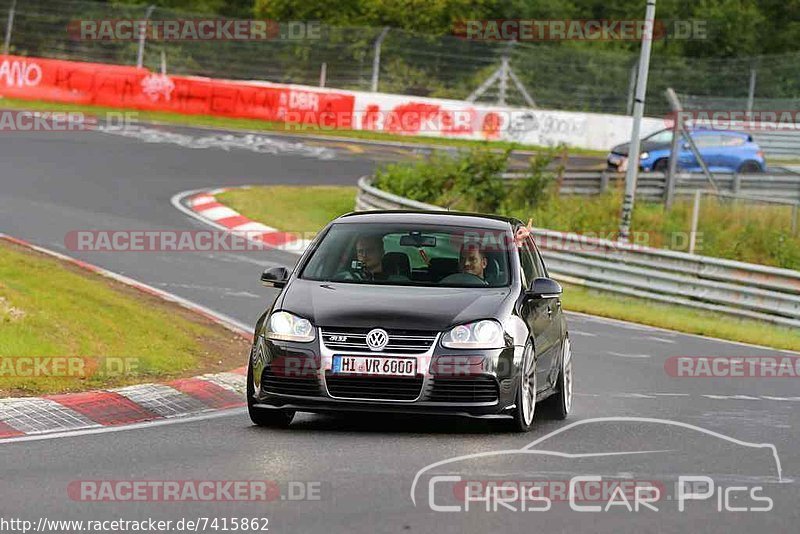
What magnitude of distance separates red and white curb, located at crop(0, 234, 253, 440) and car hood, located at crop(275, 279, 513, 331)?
1284 millimetres

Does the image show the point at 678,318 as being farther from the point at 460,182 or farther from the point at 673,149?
the point at 460,182

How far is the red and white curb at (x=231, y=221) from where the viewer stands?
82.8 feet

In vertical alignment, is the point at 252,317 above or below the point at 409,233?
below

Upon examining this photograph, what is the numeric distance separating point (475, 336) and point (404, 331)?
46cm

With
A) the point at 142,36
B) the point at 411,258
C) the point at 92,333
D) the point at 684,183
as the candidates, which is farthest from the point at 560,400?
the point at 142,36

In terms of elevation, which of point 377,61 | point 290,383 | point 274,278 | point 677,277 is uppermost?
point 377,61

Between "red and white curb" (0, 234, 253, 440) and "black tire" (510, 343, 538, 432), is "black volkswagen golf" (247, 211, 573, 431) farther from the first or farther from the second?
"red and white curb" (0, 234, 253, 440)

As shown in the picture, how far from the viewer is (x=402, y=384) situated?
32.5 ft

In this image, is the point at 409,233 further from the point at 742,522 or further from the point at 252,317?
the point at 252,317

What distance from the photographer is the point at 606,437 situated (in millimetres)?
10461

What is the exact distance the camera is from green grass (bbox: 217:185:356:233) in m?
27.7

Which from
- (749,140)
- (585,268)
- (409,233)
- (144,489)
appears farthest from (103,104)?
(144,489)

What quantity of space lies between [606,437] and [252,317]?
24.5ft

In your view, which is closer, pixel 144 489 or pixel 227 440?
pixel 144 489
